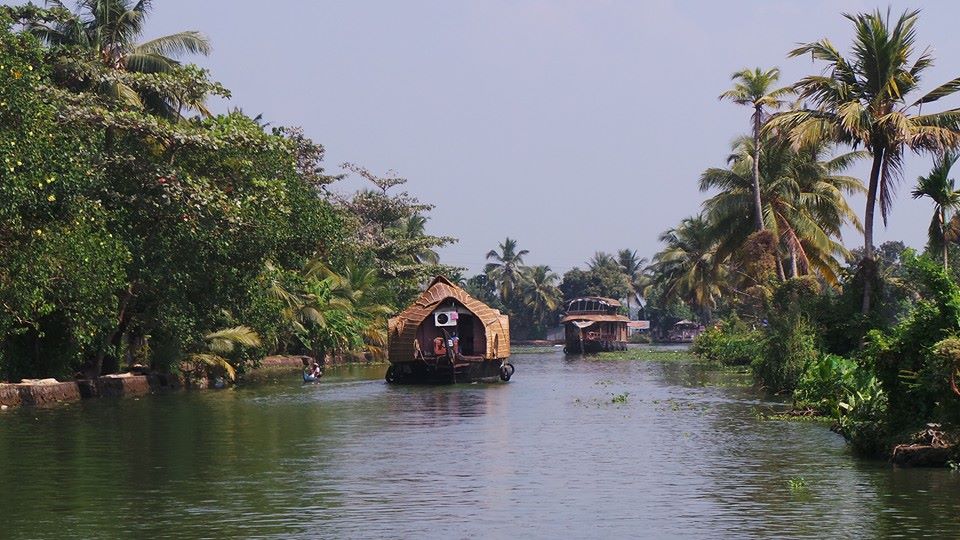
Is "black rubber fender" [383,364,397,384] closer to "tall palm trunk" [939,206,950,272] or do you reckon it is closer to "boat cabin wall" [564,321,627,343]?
"tall palm trunk" [939,206,950,272]

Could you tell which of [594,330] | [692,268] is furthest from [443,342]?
[594,330]

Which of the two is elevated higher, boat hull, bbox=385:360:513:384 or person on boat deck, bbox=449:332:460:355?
person on boat deck, bbox=449:332:460:355

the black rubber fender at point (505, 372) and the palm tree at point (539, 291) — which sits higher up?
the palm tree at point (539, 291)

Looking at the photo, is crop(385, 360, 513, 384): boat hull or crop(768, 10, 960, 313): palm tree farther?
crop(385, 360, 513, 384): boat hull

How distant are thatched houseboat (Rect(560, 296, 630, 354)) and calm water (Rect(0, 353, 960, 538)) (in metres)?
53.1

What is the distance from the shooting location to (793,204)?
4719cm

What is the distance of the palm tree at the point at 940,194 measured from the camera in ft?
84.5

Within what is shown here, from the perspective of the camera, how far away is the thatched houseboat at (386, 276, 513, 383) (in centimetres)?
4209

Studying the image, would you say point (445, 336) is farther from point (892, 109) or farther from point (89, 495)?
point (89, 495)

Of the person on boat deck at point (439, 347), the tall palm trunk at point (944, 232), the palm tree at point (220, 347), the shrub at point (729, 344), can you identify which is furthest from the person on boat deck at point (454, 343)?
the tall palm trunk at point (944, 232)

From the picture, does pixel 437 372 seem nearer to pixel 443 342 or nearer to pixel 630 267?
pixel 443 342

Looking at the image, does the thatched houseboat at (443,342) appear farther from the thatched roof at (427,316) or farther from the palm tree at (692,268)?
the palm tree at (692,268)

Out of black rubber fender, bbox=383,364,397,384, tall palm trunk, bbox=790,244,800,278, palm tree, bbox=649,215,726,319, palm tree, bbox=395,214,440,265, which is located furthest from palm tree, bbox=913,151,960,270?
palm tree, bbox=395,214,440,265

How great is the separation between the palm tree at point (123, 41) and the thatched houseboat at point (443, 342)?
9.61 metres
